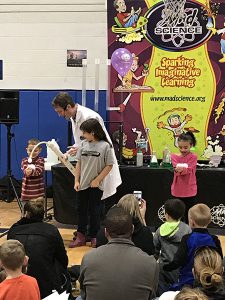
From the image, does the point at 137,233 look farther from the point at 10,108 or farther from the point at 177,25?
the point at 10,108

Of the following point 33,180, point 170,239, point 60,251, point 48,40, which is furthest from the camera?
point 48,40

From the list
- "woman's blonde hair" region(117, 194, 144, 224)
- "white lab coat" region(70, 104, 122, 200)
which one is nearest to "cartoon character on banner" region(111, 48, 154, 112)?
"white lab coat" region(70, 104, 122, 200)

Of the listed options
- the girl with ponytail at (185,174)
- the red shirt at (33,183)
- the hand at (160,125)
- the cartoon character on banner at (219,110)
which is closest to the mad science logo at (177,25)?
the cartoon character on banner at (219,110)

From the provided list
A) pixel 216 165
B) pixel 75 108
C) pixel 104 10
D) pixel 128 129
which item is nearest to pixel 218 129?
pixel 216 165

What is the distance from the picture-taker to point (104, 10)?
7598 mm

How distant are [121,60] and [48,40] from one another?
181 cm

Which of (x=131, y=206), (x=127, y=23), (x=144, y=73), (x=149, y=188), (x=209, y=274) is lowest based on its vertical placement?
(x=149, y=188)

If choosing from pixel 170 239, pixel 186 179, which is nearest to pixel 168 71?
pixel 186 179

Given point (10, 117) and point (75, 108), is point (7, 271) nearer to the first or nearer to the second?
point (75, 108)

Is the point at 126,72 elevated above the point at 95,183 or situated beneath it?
elevated above

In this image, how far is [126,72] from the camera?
657 centimetres

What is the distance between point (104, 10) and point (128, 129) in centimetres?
211

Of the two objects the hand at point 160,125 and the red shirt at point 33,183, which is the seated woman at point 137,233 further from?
the hand at point 160,125

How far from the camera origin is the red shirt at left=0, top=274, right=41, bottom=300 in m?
2.48
